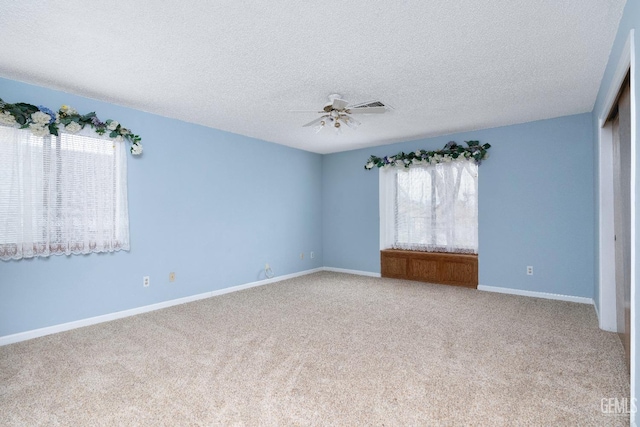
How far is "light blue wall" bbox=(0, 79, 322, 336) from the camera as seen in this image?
317 centimetres

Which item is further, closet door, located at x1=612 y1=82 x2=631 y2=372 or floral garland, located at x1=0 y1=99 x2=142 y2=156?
floral garland, located at x1=0 y1=99 x2=142 y2=156

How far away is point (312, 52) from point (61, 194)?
2784 mm

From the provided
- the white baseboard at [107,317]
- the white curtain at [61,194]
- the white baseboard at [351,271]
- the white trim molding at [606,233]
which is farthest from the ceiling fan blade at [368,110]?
the white baseboard at [351,271]

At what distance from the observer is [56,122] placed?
3209mm

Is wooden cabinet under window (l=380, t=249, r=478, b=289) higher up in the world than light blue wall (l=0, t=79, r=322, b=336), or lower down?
→ lower down

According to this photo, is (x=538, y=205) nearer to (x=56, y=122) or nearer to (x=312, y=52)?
(x=312, y=52)

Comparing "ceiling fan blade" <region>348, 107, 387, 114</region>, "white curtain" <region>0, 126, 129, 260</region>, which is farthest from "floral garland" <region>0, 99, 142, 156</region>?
"ceiling fan blade" <region>348, 107, 387, 114</region>

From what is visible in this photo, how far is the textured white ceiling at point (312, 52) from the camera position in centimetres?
203

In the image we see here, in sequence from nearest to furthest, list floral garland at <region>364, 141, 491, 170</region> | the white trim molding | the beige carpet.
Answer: the beige carpet → the white trim molding → floral garland at <region>364, 141, 491, 170</region>

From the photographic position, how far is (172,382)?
2227 mm

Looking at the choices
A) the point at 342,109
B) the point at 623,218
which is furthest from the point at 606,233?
the point at 342,109

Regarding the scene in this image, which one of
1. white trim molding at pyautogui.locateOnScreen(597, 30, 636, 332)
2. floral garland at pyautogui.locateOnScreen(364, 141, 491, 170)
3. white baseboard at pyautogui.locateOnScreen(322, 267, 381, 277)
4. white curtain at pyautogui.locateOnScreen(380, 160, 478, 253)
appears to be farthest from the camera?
white baseboard at pyautogui.locateOnScreen(322, 267, 381, 277)

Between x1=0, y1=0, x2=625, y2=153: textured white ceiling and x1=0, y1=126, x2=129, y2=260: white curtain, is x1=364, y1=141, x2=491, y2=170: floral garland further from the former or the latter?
x1=0, y1=126, x2=129, y2=260: white curtain

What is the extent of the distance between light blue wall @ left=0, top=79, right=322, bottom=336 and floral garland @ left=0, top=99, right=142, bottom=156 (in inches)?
5.1
